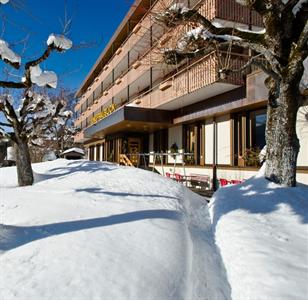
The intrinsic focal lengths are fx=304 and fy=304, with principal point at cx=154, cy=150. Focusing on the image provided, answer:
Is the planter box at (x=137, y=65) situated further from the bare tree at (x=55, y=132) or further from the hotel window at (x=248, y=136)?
the hotel window at (x=248, y=136)

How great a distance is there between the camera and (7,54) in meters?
5.36

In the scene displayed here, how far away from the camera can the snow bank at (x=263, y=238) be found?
325 cm

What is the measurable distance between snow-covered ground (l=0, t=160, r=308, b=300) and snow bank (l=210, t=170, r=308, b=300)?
0.02m

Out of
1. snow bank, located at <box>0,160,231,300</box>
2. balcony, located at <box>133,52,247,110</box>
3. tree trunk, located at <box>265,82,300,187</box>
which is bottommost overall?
snow bank, located at <box>0,160,231,300</box>

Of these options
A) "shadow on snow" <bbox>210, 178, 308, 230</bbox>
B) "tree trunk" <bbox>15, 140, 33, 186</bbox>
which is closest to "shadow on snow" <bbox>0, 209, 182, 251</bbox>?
"shadow on snow" <bbox>210, 178, 308, 230</bbox>

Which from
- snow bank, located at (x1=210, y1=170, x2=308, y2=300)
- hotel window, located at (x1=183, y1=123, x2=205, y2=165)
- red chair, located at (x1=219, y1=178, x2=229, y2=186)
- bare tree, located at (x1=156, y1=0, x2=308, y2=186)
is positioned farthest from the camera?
hotel window, located at (x1=183, y1=123, x2=205, y2=165)

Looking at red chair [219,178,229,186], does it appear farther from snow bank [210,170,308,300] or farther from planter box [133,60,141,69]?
planter box [133,60,141,69]

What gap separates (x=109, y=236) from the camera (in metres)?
4.34

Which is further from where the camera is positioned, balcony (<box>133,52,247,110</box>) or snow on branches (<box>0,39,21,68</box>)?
balcony (<box>133,52,247,110</box>)

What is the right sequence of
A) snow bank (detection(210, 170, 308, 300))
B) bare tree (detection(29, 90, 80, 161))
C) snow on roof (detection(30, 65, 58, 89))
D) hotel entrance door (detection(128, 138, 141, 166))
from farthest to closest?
hotel entrance door (detection(128, 138, 141, 166)) → bare tree (detection(29, 90, 80, 161)) → snow on roof (detection(30, 65, 58, 89)) → snow bank (detection(210, 170, 308, 300))

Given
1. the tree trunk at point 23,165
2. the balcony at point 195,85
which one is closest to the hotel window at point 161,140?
the balcony at point 195,85

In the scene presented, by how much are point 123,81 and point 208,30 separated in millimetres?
16793

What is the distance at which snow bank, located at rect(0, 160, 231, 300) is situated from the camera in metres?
3.12

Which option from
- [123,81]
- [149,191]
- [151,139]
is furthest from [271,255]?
[123,81]
